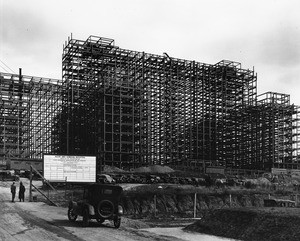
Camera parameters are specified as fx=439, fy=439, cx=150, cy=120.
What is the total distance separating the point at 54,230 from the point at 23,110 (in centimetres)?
5647

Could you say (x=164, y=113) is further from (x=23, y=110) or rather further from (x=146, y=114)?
(x=23, y=110)

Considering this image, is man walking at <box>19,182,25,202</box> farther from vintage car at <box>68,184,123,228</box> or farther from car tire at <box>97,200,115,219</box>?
car tire at <box>97,200,115,219</box>

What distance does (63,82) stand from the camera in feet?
235

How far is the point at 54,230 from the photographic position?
18.6 metres

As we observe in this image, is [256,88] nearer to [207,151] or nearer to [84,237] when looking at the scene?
[207,151]

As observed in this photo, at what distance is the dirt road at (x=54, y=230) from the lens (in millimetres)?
16859

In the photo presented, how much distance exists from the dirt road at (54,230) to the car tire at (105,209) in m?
0.59

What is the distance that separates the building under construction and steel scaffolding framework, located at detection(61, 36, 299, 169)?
166mm

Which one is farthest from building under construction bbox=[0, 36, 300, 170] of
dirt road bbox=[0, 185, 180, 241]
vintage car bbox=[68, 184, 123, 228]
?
vintage car bbox=[68, 184, 123, 228]

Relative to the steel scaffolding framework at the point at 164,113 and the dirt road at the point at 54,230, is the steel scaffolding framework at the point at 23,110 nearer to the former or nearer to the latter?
the steel scaffolding framework at the point at 164,113

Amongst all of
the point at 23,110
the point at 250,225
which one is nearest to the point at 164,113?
the point at 23,110

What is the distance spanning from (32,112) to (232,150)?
38148 millimetres

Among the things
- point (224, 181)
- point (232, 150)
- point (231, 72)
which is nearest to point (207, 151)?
point (232, 150)

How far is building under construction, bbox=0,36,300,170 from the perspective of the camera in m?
66.9
